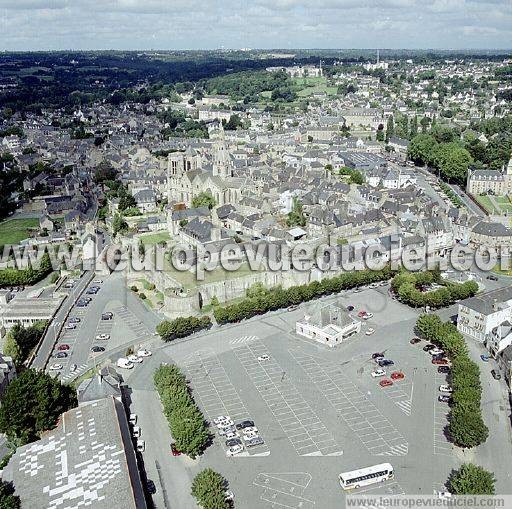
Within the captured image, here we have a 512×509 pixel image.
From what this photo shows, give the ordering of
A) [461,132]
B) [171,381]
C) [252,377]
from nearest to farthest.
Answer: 1. [171,381]
2. [252,377]
3. [461,132]

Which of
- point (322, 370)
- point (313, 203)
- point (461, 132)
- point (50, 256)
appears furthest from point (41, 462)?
point (461, 132)

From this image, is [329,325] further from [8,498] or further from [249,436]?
[8,498]

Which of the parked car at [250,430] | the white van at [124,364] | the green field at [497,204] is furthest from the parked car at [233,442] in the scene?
the green field at [497,204]

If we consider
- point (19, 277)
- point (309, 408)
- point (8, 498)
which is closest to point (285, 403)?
point (309, 408)

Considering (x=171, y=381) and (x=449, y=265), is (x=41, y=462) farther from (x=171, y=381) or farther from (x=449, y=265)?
(x=449, y=265)

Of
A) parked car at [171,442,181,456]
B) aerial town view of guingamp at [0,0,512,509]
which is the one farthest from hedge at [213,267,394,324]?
parked car at [171,442,181,456]

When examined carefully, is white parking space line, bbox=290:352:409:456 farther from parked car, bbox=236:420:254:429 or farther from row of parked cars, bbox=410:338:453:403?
parked car, bbox=236:420:254:429
